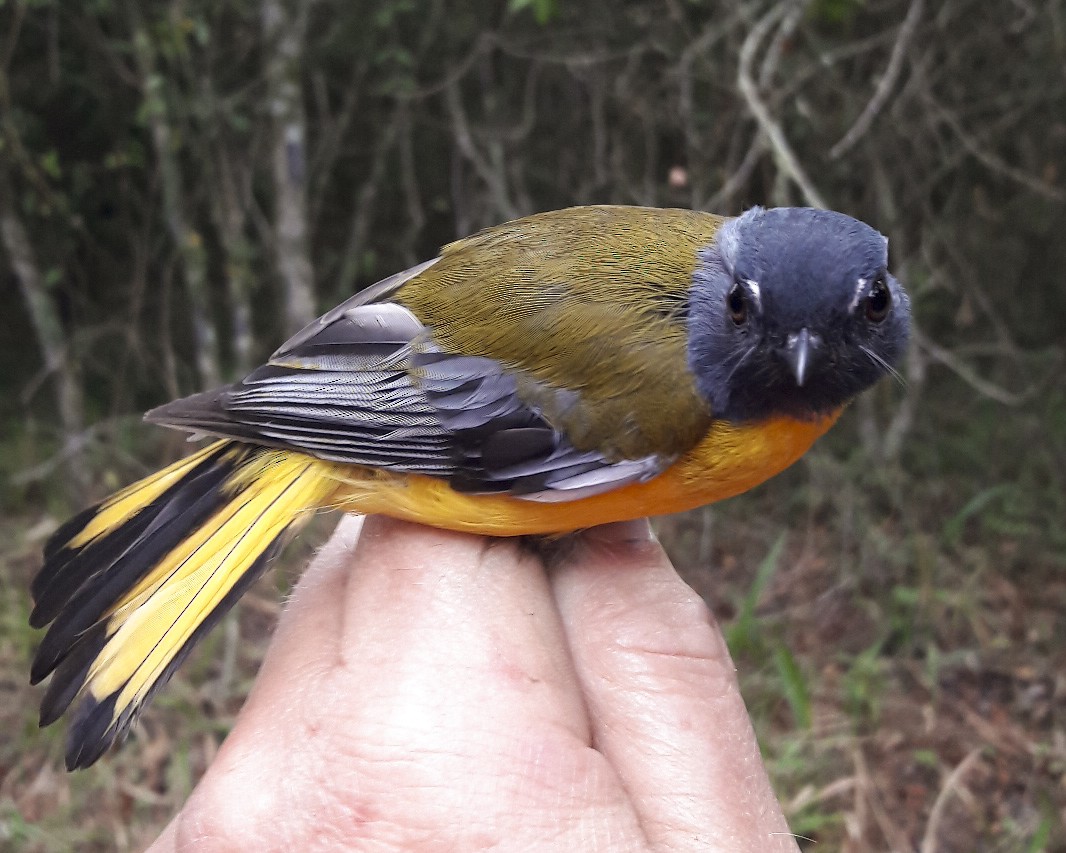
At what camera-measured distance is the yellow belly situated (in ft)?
5.53

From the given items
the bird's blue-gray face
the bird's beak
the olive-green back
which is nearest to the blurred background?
the olive-green back

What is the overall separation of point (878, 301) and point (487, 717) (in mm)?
991

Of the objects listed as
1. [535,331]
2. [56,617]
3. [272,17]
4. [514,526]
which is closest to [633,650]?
[514,526]

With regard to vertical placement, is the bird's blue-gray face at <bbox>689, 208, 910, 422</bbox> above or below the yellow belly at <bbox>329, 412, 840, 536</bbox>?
above

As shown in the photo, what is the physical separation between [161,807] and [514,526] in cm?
223

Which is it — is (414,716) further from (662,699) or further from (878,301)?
(878,301)

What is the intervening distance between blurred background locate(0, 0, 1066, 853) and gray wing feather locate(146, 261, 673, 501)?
4.95 ft

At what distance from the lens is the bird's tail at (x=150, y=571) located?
1.63 meters

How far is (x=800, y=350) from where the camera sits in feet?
5.09

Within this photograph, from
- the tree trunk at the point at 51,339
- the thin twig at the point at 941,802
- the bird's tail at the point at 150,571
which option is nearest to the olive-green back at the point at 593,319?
the bird's tail at the point at 150,571

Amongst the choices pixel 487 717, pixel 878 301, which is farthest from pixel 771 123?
pixel 487 717

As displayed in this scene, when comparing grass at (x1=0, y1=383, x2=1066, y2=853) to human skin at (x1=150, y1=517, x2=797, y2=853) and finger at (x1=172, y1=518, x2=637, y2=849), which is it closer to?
human skin at (x1=150, y1=517, x2=797, y2=853)

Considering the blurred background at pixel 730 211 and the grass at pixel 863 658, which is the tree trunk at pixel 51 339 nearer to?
the blurred background at pixel 730 211

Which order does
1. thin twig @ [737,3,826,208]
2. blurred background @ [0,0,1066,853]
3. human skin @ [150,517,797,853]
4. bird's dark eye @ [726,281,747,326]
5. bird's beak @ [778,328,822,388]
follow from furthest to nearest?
blurred background @ [0,0,1066,853] → thin twig @ [737,3,826,208] → bird's dark eye @ [726,281,747,326] → bird's beak @ [778,328,822,388] → human skin @ [150,517,797,853]
